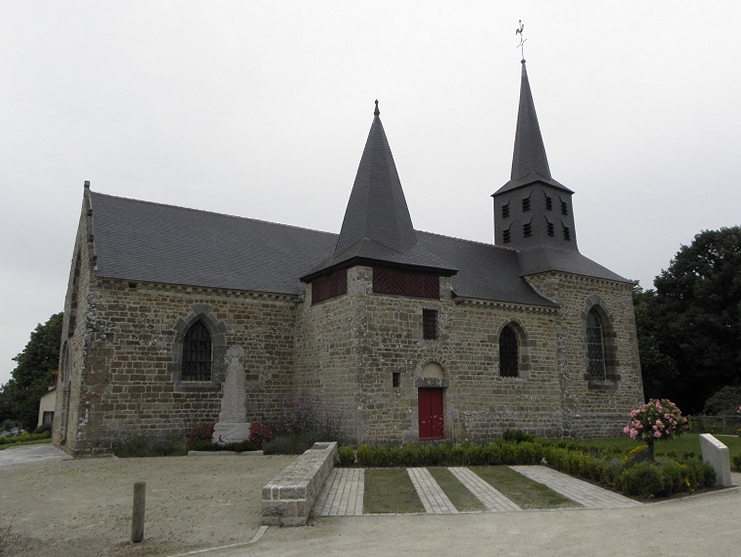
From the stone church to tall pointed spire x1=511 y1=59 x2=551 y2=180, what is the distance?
541 centimetres

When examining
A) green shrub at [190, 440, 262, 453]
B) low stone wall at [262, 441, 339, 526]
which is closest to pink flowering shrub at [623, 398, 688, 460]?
low stone wall at [262, 441, 339, 526]

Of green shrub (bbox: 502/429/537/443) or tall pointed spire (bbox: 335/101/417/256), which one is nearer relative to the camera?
green shrub (bbox: 502/429/537/443)

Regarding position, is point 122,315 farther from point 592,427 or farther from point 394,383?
point 592,427

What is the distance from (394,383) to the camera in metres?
16.3

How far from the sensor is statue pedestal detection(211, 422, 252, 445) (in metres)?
16.1

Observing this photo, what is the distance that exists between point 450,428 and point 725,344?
768 inches

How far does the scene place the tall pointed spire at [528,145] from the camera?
25.8 m

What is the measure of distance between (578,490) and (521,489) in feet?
3.38

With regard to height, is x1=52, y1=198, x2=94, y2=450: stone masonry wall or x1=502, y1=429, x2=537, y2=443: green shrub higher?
x1=52, y1=198, x2=94, y2=450: stone masonry wall

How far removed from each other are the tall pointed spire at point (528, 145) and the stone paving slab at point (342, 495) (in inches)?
725

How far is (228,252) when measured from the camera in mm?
19766

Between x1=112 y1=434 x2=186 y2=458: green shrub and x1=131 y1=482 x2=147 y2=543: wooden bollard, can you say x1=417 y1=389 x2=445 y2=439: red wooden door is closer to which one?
x1=112 y1=434 x2=186 y2=458: green shrub

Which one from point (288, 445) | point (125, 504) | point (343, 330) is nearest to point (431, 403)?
point (343, 330)

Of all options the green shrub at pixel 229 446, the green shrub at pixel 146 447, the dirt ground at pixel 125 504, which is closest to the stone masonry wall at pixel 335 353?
the green shrub at pixel 229 446
